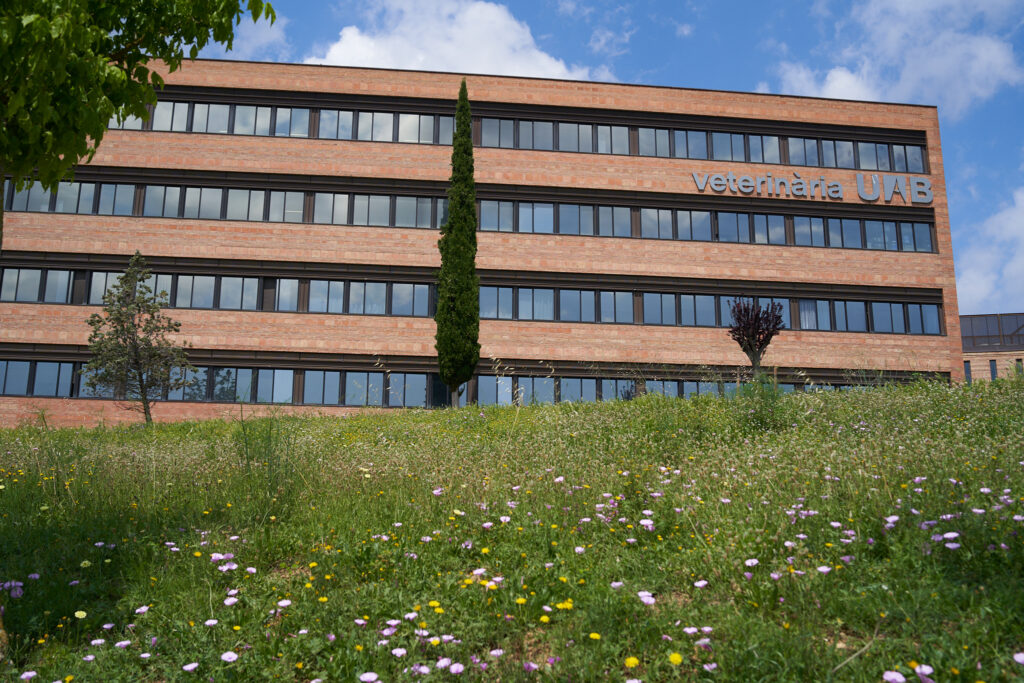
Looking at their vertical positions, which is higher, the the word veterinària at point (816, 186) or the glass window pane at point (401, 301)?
the the word veterinària at point (816, 186)

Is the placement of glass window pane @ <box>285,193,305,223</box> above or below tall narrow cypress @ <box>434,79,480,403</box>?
above

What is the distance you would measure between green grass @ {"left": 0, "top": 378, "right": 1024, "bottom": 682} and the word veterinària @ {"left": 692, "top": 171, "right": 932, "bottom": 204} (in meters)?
26.7

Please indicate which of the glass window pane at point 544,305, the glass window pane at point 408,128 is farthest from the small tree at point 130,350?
the glass window pane at point 544,305

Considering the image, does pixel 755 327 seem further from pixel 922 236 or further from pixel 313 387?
pixel 922 236

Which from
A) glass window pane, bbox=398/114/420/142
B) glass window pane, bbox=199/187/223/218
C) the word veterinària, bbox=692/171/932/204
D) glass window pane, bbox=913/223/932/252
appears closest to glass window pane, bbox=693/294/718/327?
the word veterinària, bbox=692/171/932/204

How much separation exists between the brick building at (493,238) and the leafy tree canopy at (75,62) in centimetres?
2397

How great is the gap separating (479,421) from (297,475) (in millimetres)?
6860

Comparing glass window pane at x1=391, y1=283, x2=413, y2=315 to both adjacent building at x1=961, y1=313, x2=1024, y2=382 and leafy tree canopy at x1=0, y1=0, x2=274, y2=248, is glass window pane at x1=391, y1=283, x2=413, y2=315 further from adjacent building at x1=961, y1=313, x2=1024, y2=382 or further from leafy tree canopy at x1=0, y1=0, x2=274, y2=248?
adjacent building at x1=961, y1=313, x2=1024, y2=382

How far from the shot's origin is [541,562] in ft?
19.7

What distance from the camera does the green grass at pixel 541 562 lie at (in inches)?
178

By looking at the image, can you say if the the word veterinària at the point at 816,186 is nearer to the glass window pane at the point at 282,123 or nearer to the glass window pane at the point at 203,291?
the glass window pane at the point at 282,123

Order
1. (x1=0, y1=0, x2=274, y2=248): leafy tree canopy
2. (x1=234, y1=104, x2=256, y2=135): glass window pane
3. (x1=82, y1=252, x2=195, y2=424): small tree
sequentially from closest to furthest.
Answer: (x1=0, y1=0, x2=274, y2=248): leafy tree canopy, (x1=82, y1=252, x2=195, y2=424): small tree, (x1=234, y1=104, x2=256, y2=135): glass window pane

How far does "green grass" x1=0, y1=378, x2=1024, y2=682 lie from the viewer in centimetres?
452

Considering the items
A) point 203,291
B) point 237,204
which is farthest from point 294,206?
point 203,291
